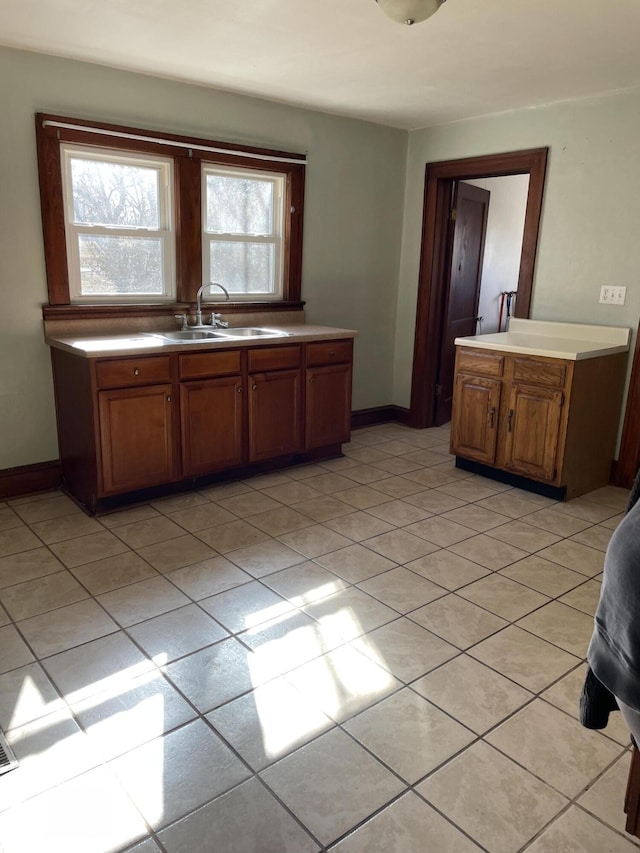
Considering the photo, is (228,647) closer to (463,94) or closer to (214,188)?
(214,188)

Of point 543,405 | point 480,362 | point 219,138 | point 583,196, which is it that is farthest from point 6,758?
point 583,196

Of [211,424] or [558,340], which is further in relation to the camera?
[558,340]

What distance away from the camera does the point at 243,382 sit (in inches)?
145

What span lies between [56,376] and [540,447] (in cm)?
→ 275

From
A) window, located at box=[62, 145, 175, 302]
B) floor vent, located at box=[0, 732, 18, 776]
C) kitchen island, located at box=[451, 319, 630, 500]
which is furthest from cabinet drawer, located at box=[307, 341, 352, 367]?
floor vent, located at box=[0, 732, 18, 776]

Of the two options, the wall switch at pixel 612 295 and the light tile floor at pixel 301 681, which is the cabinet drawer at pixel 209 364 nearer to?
the light tile floor at pixel 301 681

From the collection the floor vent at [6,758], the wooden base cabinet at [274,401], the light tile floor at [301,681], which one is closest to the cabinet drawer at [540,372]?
the light tile floor at [301,681]

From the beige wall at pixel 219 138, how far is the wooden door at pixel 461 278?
0.43m

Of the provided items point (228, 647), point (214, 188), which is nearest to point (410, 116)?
point (214, 188)

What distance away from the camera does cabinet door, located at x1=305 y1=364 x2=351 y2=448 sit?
4.06 meters

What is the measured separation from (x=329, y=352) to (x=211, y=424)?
3.16 feet

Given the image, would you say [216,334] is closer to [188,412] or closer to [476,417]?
[188,412]

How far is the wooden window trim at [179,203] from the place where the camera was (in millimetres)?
3279

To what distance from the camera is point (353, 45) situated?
2.93 m
